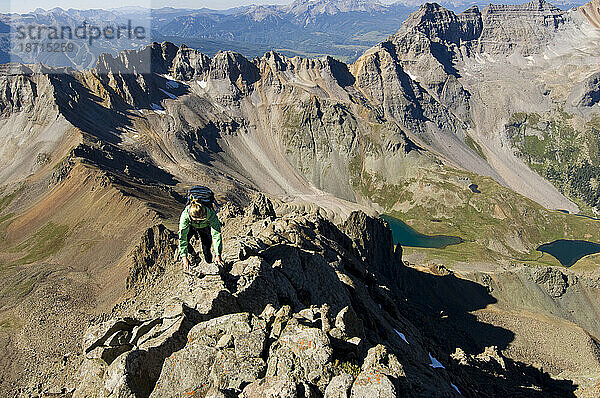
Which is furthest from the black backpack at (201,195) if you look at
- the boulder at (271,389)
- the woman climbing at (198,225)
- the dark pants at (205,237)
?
the boulder at (271,389)

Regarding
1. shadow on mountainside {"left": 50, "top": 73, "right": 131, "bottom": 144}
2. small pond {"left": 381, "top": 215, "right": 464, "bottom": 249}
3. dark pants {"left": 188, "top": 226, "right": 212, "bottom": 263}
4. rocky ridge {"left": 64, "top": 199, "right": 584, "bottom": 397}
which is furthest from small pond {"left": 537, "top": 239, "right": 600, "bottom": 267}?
shadow on mountainside {"left": 50, "top": 73, "right": 131, "bottom": 144}

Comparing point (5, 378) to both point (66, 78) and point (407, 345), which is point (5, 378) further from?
point (66, 78)

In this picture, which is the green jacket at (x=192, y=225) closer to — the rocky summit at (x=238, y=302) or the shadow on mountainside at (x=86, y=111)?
the rocky summit at (x=238, y=302)

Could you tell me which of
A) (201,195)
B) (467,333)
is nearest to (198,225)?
(201,195)

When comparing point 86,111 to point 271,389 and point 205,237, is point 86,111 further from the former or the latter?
point 271,389

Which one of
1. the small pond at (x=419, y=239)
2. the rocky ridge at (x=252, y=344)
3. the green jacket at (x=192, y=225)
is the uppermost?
the green jacket at (x=192, y=225)

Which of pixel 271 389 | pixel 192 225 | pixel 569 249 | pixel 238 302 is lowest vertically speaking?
pixel 569 249

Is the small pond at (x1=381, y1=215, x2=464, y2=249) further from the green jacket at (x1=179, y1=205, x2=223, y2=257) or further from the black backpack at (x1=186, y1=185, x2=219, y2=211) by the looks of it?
the black backpack at (x1=186, y1=185, x2=219, y2=211)
